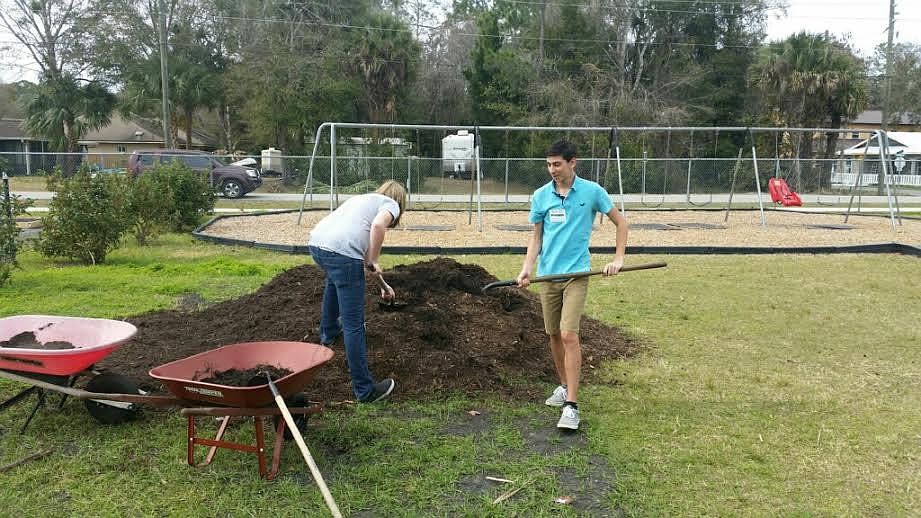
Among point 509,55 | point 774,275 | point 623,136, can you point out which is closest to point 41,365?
point 774,275

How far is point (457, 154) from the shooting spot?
30.3m

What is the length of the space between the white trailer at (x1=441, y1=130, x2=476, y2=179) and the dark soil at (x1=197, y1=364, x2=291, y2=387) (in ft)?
65.0

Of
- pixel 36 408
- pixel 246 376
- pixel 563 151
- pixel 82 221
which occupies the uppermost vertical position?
pixel 563 151

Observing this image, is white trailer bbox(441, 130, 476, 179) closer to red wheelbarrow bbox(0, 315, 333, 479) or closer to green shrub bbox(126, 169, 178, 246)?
green shrub bbox(126, 169, 178, 246)

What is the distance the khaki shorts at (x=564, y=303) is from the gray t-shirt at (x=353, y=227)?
42.5 inches

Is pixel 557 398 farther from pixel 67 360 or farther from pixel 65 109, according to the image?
pixel 65 109

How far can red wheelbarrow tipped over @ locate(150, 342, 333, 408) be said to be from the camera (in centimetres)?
330

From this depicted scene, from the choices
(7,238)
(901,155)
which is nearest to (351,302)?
(7,238)

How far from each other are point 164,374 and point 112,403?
771 mm

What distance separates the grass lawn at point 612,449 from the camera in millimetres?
3299

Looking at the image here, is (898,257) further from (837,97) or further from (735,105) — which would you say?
(735,105)

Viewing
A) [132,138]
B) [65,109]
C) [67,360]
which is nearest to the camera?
[67,360]

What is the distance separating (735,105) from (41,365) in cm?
3858

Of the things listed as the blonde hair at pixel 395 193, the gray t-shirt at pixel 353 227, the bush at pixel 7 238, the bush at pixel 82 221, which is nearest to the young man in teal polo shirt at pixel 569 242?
the blonde hair at pixel 395 193
